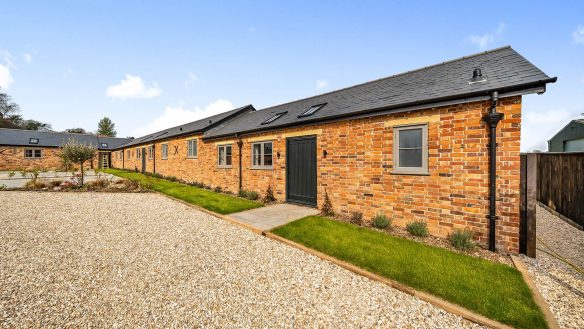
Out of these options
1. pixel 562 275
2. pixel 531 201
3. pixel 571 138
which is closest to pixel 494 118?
pixel 531 201

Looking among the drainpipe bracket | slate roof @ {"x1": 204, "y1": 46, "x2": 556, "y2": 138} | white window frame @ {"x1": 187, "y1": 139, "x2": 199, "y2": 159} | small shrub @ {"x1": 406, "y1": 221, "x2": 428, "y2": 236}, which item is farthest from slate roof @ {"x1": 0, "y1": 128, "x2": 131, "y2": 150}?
the drainpipe bracket

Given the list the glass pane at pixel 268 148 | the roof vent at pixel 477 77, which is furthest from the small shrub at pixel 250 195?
the roof vent at pixel 477 77

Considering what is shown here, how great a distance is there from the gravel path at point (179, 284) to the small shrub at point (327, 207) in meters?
2.70

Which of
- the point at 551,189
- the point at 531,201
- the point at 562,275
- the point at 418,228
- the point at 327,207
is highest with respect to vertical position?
the point at 531,201

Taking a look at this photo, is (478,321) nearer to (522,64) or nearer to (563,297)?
(563,297)

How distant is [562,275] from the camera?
157 inches

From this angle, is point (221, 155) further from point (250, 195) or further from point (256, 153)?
point (250, 195)

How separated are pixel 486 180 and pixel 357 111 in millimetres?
3621

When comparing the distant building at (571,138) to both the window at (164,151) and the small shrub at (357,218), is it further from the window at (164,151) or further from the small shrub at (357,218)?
the window at (164,151)

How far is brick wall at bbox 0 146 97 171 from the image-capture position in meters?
27.3

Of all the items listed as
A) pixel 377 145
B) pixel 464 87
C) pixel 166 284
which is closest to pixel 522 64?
pixel 464 87

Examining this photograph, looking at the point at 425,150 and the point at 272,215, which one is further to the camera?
the point at 272,215

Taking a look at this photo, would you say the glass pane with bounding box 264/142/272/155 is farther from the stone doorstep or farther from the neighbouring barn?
the neighbouring barn

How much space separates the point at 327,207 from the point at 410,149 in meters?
3.19
